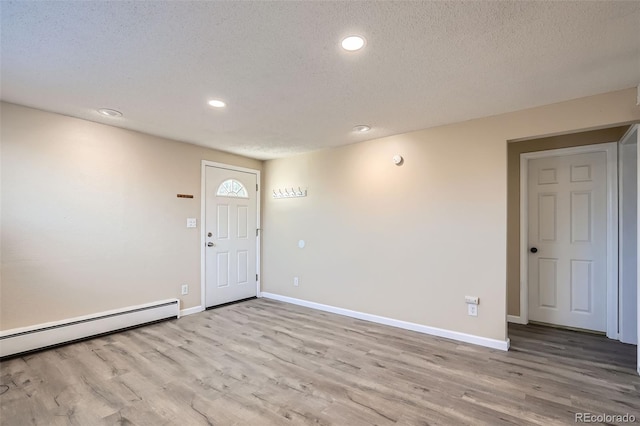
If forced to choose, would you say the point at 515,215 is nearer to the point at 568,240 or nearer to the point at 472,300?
the point at 568,240

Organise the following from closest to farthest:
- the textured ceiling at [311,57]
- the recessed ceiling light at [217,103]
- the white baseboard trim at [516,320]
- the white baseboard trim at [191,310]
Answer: the textured ceiling at [311,57] → the recessed ceiling light at [217,103] → the white baseboard trim at [516,320] → the white baseboard trim at [191,310]

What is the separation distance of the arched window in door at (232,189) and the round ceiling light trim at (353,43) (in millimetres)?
3239

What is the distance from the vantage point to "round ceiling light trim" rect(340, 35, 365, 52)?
1.77m

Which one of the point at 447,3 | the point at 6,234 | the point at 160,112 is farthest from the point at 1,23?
the point at 447,3

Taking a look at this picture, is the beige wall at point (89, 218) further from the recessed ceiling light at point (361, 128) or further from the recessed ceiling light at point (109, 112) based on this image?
the recessed ceiling light at point (361, 128)

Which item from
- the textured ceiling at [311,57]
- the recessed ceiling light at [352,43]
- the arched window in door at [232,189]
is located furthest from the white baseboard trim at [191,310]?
the recessed ceiling light at [352,43]

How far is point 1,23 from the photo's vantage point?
65.1 inches

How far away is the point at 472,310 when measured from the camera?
3119 millimetres

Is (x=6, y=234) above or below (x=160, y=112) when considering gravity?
below

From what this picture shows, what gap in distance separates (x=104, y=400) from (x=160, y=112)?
253cm

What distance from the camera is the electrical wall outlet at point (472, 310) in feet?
10.2

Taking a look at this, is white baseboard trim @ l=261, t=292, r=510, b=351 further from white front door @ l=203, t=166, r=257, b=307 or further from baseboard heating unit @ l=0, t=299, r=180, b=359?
baseboard heating unit @ l=0, t=299, r=180, b=359

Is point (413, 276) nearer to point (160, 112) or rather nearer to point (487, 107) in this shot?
point (487, 107)

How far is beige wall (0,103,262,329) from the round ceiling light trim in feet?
9.97
